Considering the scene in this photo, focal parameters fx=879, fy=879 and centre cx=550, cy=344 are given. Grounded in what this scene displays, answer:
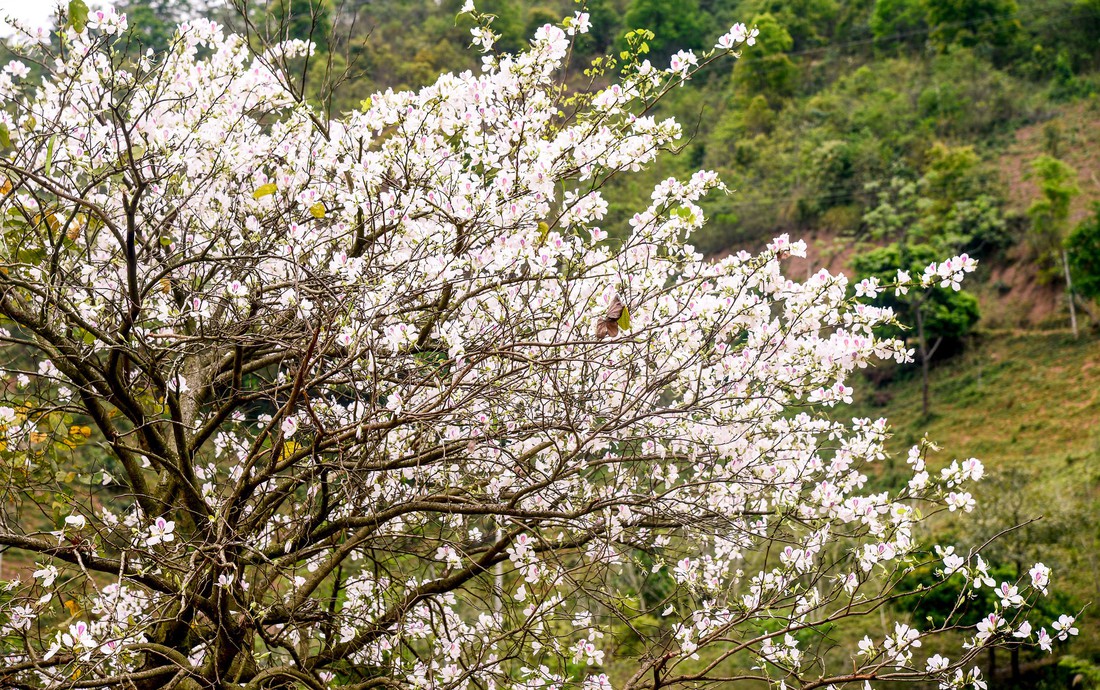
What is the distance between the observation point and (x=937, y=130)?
25047mm

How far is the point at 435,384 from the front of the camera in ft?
9.97

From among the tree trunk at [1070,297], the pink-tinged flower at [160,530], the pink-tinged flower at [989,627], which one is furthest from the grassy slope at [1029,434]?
the pink-tinged flower at [160,530]

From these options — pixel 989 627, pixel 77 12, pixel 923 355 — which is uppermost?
pixel 923 355

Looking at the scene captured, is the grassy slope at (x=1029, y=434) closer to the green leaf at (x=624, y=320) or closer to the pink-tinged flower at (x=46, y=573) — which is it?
the green leaf at (x=624, y=320)

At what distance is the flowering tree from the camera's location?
2881 millimetres

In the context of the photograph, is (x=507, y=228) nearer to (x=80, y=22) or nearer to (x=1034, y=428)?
(x=80, y=22)

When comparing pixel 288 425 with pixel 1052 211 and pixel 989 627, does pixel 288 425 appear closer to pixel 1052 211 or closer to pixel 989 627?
pixel 989 627

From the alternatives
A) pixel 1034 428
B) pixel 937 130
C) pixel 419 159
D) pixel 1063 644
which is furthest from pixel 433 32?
pixel 419 159

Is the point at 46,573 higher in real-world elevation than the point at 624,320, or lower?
lower

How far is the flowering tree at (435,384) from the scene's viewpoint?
2881mm

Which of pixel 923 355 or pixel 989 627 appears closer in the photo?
pixel 989 627

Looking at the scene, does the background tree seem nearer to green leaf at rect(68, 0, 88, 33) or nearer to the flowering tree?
the flowering tree

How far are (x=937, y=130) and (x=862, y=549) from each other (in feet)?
82.3

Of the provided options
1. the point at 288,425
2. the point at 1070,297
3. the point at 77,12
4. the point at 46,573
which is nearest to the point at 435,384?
the point at 288,425
